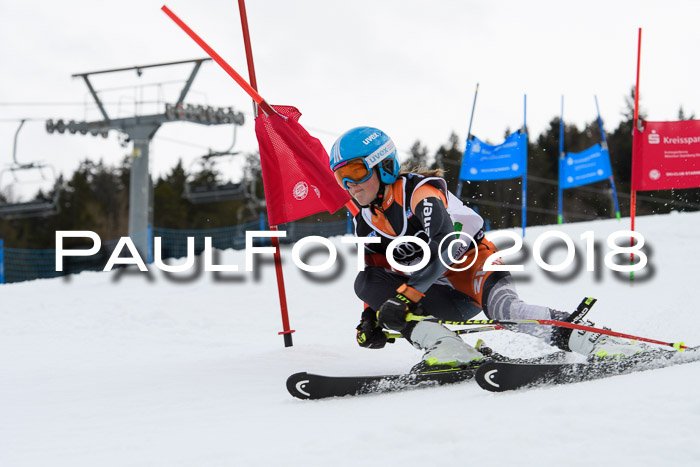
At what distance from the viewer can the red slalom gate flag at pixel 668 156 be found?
24.5 feet

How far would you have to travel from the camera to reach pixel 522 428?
6.25 feet

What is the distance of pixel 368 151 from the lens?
3402 millimetres

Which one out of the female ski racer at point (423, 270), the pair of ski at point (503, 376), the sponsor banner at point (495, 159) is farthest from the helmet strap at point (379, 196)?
the sponsor banner at point (495, 159)

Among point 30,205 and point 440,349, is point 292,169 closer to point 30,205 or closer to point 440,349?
point 440,349

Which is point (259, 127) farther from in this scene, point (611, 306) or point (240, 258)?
point (240, 258)

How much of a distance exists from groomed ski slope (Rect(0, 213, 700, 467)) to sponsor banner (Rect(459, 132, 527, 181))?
4258 millimetres

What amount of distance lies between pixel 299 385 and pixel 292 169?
2.42 m

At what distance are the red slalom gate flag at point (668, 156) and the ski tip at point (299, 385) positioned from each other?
5836 millimetres

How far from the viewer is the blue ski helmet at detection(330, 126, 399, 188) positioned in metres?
3.40

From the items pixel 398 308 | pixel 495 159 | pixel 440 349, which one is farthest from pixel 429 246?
pixel 495 159

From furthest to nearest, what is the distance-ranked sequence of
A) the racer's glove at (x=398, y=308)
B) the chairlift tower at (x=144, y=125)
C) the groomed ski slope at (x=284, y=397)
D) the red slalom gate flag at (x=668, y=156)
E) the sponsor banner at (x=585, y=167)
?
the chairlift tower at (x=144, y=125), the sponsor banner at (x=585, y=167), the red slalom gate flag at (x=668, y=156), the racer's glove at (x=398, y=308), the groomed ski slope at (x=284, y=397)

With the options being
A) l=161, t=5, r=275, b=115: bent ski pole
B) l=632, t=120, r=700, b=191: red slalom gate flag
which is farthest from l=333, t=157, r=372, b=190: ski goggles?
l=632, t=120, r=700, b=191: red slalom gate flag

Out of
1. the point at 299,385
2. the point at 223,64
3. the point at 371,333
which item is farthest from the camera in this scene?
the point at 223,64

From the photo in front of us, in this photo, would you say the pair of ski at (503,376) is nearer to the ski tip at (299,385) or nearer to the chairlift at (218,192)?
the ski tip at (299,385)
